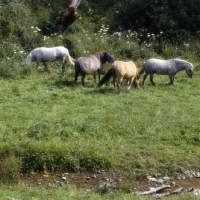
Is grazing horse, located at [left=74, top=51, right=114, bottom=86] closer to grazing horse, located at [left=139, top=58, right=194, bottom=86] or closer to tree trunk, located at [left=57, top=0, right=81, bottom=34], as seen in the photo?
grazing horse, located at [left=139, top=58, right=194, bottom=86]

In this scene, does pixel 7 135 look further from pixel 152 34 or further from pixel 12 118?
pixel 152 34

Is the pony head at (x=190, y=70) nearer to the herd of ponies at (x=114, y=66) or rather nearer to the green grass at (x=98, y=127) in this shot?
the herd of ponies at (x=114, y=66)

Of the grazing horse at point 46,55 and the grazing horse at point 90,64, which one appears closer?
the grazing horse at point 90,64

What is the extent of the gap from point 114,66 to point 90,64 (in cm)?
124

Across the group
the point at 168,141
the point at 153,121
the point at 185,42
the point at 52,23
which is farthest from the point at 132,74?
the point at 52,23

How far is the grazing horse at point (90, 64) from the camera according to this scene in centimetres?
1788

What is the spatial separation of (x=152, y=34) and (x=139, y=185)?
13110 millimetres

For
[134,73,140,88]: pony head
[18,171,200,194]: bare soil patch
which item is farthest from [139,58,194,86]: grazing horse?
[18,171,200,194]: bare soil patch

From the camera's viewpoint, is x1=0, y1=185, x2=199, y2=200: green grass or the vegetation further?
the vegetation

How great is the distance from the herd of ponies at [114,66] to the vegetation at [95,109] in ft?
1.20

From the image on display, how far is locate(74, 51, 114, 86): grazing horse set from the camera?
17875 millimetres

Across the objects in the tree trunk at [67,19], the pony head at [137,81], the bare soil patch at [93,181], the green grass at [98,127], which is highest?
the tree trunk at [67,19]

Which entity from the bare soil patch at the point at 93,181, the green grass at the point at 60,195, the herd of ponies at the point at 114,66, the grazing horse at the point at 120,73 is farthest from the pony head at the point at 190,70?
the green grass at the point at 60,195

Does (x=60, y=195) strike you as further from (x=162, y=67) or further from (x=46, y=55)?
(x=46, y=55)
